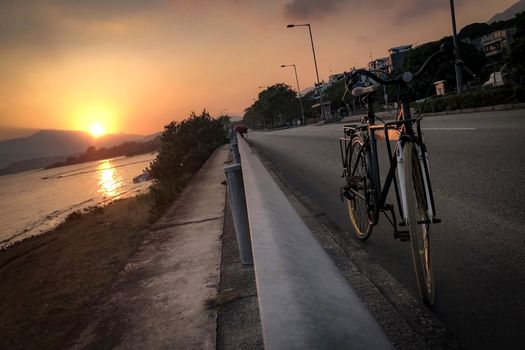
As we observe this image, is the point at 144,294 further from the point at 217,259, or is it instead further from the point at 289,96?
the point at 289,96

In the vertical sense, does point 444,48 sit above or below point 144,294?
above

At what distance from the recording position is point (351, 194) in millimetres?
4500

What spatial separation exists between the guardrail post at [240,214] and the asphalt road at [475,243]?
120cm

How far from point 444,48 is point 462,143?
7388 millimetres

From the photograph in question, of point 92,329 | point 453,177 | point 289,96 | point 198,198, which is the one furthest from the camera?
point 289,96

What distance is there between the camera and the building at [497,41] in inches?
3167

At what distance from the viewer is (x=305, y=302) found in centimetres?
87

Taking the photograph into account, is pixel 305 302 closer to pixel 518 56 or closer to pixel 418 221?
pixel 418 221

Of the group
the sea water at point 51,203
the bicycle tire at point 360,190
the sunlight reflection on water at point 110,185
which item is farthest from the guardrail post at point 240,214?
the sunlight reflection on water at point 110,185

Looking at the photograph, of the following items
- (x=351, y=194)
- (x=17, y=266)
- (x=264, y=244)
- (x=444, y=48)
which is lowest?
(x=17, y=266)

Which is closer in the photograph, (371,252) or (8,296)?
(371,252)

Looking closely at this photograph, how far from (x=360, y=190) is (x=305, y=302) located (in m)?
3.38

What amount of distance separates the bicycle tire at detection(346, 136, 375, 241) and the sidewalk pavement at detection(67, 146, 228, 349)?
154cm

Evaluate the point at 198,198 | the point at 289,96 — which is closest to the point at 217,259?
the point at 198,198
